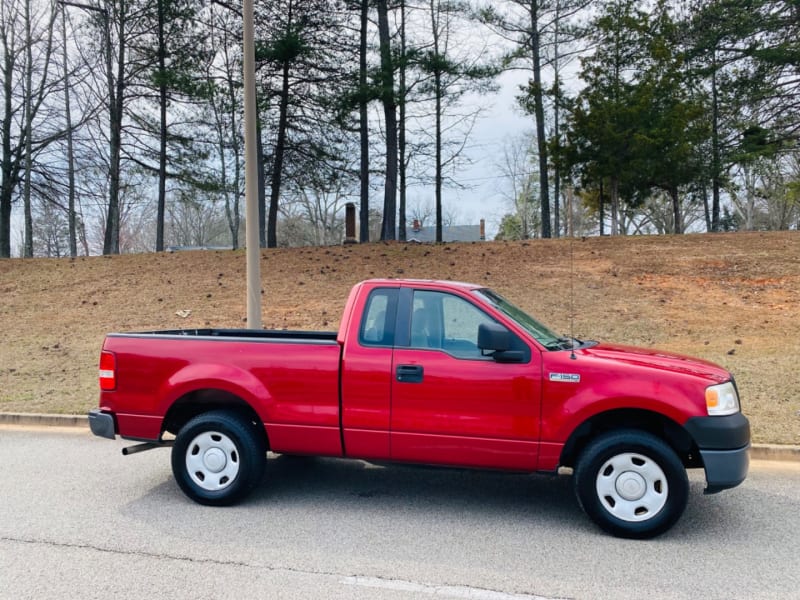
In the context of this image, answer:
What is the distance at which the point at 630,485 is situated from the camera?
4.28 metres

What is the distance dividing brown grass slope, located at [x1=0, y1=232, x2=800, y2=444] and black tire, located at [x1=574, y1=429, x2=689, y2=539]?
2883 mm

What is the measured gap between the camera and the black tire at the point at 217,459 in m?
4.87

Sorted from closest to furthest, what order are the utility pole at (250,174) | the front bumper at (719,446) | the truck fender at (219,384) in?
the front bumper at (719,446) → the truck fender at (219,384) → the utility pole at (250,174)

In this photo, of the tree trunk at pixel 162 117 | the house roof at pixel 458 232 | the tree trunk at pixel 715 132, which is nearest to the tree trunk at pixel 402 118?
the tree trunk at pixel 162 117

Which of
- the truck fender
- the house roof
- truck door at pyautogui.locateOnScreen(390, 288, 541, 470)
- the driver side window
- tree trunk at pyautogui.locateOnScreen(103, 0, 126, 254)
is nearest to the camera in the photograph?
truck door at pyautogui.locateOnScreen(390, 288, 541, 470)

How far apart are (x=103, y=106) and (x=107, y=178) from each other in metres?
3.04

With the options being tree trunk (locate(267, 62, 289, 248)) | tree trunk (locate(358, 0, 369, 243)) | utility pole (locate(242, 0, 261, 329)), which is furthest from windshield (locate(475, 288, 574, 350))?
tree trunk (locate(267, 62, 289, 248))

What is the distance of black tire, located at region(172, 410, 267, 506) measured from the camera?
4867 millimetres

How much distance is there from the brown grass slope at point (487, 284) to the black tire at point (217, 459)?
4.13m

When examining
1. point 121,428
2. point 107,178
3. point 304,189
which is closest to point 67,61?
point 107,178

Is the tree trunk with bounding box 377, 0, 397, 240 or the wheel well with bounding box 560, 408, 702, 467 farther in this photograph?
the tree trunk with bounding box 377, 0, 397, 240

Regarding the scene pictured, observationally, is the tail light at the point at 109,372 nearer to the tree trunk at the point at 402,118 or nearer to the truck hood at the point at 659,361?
the truck hood at the point at 659,361

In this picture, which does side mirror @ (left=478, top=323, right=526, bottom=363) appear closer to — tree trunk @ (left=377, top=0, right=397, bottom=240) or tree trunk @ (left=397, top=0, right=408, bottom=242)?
tree trunk @ (left=397, top=0, right=408, bottom=242)

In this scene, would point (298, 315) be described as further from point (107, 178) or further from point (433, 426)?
point (107, 178)
